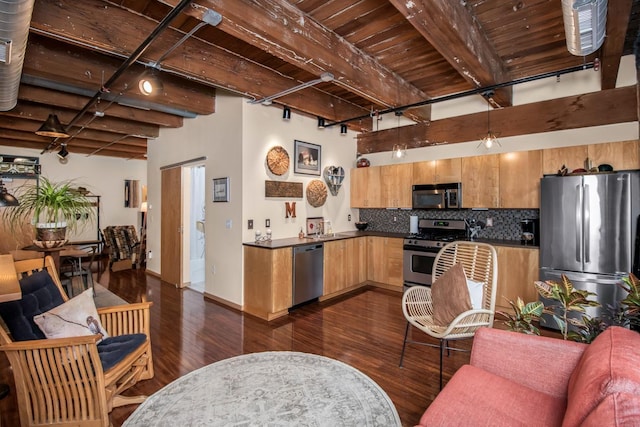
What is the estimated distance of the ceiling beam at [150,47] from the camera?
2.37 m

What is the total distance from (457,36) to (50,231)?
4726mm

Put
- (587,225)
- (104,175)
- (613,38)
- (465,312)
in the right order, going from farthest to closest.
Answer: (104,175) < (587,225) < (613,38) < (465,312)

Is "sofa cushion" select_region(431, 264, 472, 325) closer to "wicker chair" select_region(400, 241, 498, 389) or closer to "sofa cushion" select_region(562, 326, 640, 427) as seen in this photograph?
"wicker chair" select_region(400, 241, 498, 389)

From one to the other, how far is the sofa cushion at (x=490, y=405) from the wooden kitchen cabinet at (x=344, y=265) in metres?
3.02

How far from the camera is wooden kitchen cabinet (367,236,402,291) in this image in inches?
198

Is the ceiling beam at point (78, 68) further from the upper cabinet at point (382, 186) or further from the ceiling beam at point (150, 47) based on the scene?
the upper cabinet at point (382, 186)

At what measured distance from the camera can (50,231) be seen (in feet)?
11.8

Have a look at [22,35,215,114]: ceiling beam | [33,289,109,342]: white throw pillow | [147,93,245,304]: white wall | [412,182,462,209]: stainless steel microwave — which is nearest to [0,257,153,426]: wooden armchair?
[33,289,109,342]: white throw pillow

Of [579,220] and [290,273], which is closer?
[579,220]

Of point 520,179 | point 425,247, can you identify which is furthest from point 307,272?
point 520,179

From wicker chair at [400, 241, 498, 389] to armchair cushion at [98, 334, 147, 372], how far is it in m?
2.03

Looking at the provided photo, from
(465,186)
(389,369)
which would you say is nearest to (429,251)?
(465,186)

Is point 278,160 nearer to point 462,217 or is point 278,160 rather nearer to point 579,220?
point 462,217

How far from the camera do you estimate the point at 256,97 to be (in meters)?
3.79
